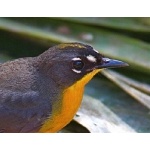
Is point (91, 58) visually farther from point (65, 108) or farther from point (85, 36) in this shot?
point (85, 36)

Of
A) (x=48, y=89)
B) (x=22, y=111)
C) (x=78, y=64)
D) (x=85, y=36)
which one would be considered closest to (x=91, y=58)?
(x=78, y=64)

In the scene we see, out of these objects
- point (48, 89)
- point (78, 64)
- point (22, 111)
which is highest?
point (78, 64)

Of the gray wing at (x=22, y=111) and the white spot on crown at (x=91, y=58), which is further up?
the white spot on crown at (x=91, y=58)

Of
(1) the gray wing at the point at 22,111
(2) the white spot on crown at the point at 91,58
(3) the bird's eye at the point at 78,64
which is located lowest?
(1) the gray wing at the point at 22,111

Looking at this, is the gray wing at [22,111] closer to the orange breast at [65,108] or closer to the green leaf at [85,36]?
the orange breast at [65,108]

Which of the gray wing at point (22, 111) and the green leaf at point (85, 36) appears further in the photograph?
the green leaf at point (85, 36)

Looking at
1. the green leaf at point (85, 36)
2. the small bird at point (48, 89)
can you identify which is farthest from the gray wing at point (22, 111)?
the green leaf at point (85, 36)
